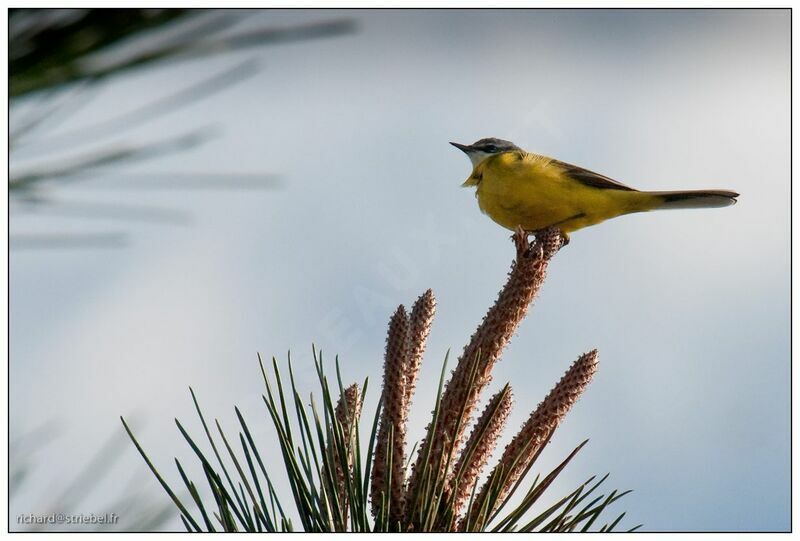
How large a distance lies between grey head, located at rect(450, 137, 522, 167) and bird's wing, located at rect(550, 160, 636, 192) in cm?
24

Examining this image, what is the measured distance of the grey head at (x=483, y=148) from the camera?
229 cm

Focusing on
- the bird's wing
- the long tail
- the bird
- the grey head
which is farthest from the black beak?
the long tail

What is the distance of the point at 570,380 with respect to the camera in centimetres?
108

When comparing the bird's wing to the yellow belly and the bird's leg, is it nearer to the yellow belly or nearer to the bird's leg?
the yellow belly

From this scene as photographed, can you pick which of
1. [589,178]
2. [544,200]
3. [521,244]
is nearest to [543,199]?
[544,200]

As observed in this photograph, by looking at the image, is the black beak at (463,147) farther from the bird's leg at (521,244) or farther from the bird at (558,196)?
the bird's leg at (521,244)

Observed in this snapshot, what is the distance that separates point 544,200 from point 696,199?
38cm

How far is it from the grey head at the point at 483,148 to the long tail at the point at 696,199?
0.41 m

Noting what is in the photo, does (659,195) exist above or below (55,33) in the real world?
below

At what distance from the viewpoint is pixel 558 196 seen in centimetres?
196

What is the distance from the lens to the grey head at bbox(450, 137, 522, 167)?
229 cm

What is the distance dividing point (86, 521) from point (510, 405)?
27.5 inches

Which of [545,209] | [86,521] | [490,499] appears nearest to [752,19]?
[545,209]

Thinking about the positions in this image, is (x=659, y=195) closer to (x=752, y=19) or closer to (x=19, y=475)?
(x=752, y=19)
